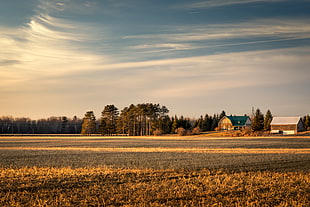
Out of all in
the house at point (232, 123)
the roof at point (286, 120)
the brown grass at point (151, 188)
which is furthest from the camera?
the house at point (232, 123)

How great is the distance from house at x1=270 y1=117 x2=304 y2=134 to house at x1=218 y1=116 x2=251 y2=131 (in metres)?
19.4

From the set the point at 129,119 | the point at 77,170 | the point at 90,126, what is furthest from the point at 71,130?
the point at 77,170

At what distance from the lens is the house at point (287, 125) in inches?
4114

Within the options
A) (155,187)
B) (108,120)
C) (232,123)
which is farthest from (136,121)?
(155,187)

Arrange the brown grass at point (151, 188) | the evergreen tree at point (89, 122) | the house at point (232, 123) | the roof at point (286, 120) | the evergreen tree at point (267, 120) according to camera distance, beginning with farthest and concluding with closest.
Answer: the house at point (232, 123) < the evergreen tree at point (89, 122) < the evergreen tree at point (267, 120) < the roof at point (286, 120) < the brown grass at point (151, 188)

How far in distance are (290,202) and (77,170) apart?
41.5ft

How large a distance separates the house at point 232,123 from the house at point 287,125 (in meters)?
19.4

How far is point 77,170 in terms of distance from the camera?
19.9 m

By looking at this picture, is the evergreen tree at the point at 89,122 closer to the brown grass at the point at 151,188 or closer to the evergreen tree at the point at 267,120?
the evergreen tree at the point at 267,120

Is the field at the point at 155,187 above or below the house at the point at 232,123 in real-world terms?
below

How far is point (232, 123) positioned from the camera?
130m

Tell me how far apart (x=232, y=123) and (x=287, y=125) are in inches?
1072


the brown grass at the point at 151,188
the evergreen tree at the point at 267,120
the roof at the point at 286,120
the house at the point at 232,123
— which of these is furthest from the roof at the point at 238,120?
the brown grass at the point at 151,188

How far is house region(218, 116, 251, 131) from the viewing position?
422 ft
